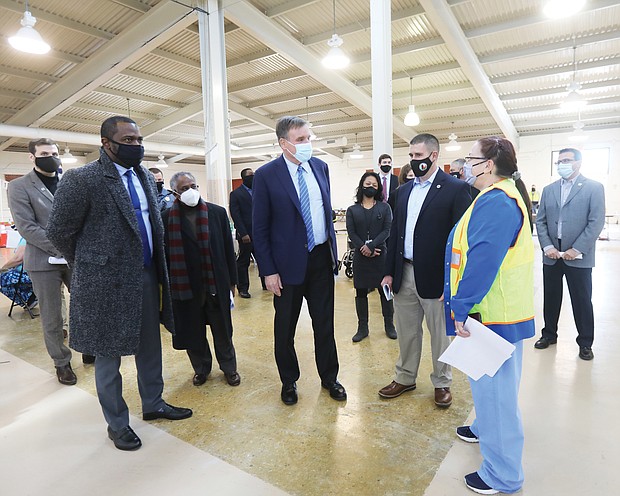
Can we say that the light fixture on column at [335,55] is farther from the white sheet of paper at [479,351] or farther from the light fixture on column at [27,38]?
the white sheet of paper at [479,351]

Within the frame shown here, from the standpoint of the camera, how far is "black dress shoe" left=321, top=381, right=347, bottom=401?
2.43 meters

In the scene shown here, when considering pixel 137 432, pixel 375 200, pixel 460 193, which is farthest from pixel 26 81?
pixel 460 193

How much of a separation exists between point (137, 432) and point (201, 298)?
85 centimetres

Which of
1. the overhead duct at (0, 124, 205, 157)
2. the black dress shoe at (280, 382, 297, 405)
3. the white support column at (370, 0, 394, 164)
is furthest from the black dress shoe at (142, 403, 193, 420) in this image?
the overhead duct at (0, 124, 205, 157)

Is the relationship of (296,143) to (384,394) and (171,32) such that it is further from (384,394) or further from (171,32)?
(171,32)

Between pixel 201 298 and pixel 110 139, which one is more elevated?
pixel 110 139

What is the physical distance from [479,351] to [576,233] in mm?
2027

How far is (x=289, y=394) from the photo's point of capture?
243cm

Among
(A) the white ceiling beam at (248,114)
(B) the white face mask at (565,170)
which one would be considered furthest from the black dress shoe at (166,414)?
(A) the white ceiling beam at (248,114)

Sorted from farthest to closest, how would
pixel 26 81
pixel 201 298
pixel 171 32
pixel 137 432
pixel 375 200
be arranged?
pixel 26 81 < pixel 171 32 < pixel 375 200 < pixel 201 298 < pixel 137 432

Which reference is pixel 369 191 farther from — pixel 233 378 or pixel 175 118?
pixel 175 118

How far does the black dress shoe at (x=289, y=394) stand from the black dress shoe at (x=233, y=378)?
378 millimetres

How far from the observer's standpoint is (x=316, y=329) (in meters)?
2.47

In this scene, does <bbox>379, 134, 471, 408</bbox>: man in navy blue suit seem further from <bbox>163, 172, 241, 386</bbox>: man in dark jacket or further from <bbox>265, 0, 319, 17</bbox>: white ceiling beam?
<bbox>265, 0, 319, 17</bbox>: white ceiling beam
